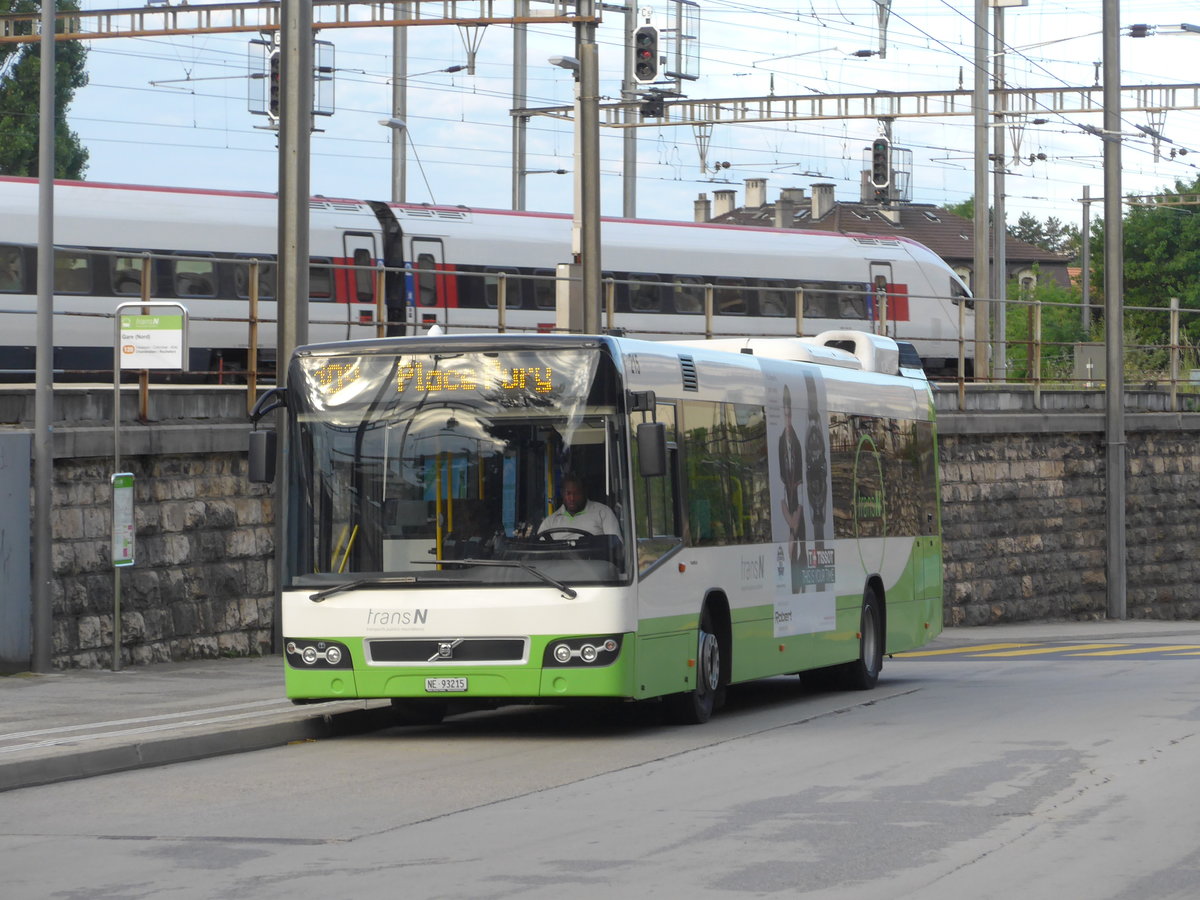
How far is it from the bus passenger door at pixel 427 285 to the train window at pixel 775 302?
754 centimetres

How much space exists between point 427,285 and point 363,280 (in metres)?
1.34

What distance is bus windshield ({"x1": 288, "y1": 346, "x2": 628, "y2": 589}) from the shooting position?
1233 centimetres

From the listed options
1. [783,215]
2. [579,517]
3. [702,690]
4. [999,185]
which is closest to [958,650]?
[702,690]

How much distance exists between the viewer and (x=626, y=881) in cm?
748

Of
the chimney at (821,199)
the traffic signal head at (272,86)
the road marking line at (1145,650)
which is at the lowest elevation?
the road marking line at (1145,650)

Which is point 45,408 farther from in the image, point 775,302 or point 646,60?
point 775,302

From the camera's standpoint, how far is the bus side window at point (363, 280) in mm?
30172

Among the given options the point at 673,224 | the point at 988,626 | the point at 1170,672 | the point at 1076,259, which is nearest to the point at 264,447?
the point at 1170,672

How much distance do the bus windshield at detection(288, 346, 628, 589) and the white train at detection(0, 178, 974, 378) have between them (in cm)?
544

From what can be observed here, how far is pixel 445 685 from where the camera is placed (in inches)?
486

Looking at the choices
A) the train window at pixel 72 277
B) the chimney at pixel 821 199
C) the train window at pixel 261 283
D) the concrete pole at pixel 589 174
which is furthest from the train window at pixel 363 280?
the chimney at pixel 821 199

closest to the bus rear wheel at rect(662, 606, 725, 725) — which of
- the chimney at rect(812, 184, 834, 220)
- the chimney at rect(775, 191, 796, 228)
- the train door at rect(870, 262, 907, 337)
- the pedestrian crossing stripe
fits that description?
the pedestrian crossing stripe

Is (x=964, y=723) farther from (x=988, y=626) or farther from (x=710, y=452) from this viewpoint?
(x=988, y=626)

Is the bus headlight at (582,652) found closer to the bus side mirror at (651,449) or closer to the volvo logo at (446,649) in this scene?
the volvo logo at (446,649)
